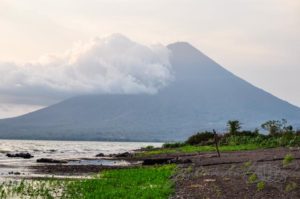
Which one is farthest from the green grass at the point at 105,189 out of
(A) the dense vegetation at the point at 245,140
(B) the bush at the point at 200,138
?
(B) the bush at the point at 200,138

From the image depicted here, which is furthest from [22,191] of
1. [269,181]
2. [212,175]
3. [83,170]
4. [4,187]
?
[83,170]

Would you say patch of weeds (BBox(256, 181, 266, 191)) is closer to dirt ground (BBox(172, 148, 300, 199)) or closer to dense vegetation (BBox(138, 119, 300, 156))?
dirt ground (BBox(172, 148, 300, 199))

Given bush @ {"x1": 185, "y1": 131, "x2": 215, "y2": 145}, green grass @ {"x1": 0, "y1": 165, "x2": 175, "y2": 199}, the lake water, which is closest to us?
green grass @ {"x1": 0, "y1": 165, "x2": 175, "y2": 199}

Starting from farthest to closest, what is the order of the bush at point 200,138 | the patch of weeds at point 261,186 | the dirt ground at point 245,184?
the bush at point 200,138
the patch of weeds at point 261,186
the dirt ground at point 245,184

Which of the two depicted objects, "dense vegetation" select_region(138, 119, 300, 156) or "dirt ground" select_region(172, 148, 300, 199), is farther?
"dense vegetation" select_region(138, 119, 300, 156)

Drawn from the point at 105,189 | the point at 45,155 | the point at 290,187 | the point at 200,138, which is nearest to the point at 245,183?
the point at 290,187

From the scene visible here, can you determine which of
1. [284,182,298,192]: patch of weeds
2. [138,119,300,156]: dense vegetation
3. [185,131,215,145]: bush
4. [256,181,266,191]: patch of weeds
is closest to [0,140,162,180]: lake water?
[138,119,300,156]: dense vegetation

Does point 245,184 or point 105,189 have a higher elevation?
point 245,184

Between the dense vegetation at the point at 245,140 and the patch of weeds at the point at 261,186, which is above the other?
the dense vegetation at the point at 245,140

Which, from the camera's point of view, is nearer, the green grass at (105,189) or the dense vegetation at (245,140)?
the green grass at (105,189)

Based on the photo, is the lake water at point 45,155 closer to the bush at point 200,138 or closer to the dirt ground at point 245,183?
the bush at point 200,138

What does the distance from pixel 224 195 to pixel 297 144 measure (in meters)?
38.8

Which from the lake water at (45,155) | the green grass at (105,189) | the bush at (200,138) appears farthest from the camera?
the bush at (200,138)

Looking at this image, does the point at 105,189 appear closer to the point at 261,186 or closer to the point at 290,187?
the point at 261,186
